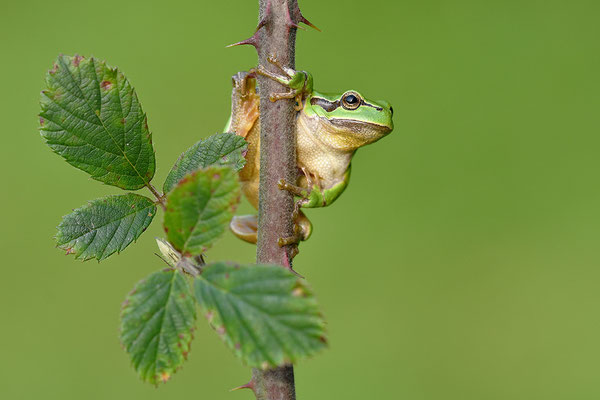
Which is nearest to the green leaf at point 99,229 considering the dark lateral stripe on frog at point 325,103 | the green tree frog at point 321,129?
the green tree frog at point 321,129

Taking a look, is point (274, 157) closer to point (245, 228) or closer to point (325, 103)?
point (325, 103)

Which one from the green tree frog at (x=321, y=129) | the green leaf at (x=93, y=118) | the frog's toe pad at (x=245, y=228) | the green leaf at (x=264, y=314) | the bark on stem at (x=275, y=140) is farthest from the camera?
the frog's toe pad at (x=245, y=228)

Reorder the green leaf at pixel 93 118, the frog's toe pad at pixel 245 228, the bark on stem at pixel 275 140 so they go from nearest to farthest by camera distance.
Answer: the green leaf at pixel 93 118 → the bark on stem at pixel 275 140 → the frog's toe pad at pixel 245 228

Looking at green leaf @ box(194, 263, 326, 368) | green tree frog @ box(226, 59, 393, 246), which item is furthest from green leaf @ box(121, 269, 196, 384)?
green tree frog @ box(226, 59, 393, 246)

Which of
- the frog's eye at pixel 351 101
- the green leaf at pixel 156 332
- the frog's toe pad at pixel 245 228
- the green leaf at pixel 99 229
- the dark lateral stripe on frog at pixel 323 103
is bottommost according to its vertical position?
the green leaf at pixel 156 332

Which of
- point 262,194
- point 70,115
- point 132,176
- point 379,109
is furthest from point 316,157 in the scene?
point 70,115

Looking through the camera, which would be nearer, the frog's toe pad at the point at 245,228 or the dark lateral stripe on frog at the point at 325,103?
the dark lateral stripe on frog at the point at 325,103

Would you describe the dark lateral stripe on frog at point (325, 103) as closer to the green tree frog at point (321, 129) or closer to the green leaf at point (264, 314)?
the green tree frog at point (321, 129)
